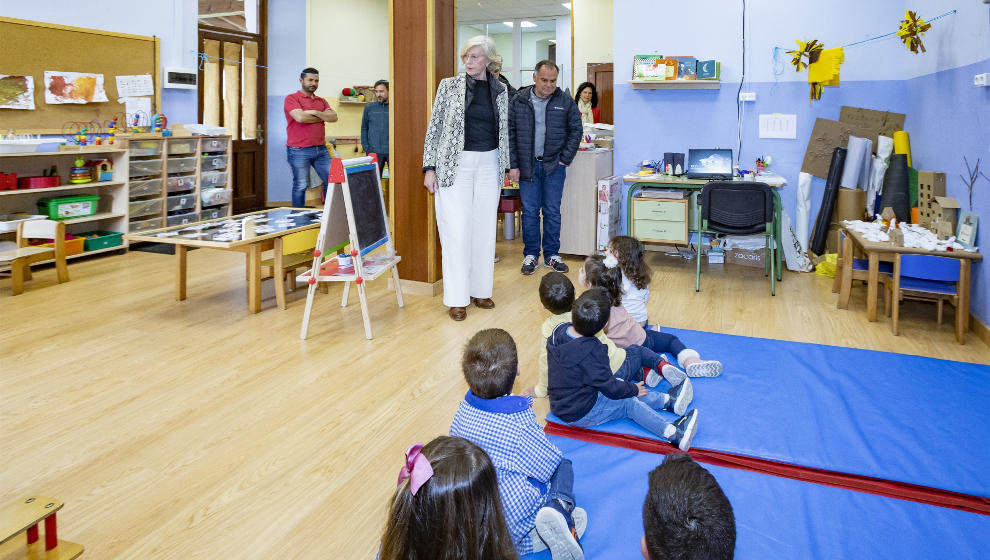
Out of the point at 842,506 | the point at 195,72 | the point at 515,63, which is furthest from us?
the point at 515,63

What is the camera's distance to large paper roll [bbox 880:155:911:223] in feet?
17.5

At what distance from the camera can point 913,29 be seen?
5.09 metres

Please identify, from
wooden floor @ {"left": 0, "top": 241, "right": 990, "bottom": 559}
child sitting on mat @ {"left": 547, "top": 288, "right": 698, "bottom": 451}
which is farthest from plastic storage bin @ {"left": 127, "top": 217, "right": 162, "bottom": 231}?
child sitting on mat @ {"left": 547, "top": 288, "right": 698, "bottom": 451}

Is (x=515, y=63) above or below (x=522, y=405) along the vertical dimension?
above

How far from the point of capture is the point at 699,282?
5574 millimetres

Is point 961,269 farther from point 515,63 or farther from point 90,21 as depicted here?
point 515,63

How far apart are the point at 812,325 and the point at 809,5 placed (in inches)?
120

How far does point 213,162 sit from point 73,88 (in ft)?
4.97

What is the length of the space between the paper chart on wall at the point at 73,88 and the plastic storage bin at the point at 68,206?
838mm

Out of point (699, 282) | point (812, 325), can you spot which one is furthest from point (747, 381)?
point (699, 282)

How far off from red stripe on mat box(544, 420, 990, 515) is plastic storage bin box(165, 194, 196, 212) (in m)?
5.43

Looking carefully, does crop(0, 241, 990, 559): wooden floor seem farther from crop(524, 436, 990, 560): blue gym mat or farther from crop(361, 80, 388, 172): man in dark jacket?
crop(361, 80, 388, 172): man in dark jacket

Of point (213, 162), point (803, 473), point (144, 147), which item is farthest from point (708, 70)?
point (144, 147)

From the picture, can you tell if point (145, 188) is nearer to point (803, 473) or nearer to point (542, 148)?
point (542, 148)
